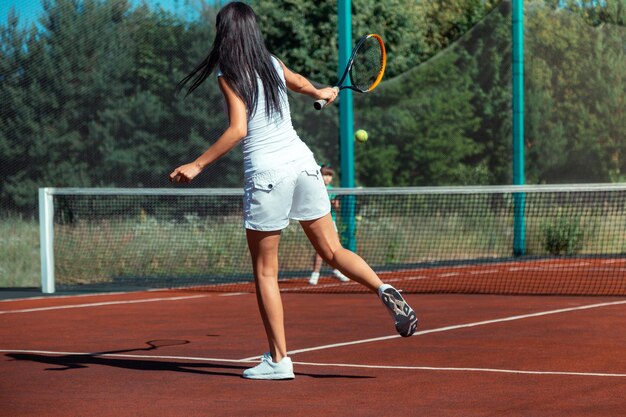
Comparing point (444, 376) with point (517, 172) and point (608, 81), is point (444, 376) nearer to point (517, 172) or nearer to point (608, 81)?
point (517, 172)

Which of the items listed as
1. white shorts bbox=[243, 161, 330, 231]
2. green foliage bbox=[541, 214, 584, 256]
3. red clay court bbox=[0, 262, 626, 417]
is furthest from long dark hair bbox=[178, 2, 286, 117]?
green foliage bbox=[541, 214, 584, 256]

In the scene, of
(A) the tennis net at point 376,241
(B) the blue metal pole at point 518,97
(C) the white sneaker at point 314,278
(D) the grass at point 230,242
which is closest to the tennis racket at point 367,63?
(A) the tennis net at point 376,241

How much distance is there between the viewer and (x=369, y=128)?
21234mm

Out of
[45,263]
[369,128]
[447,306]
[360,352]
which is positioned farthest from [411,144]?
[360,352]

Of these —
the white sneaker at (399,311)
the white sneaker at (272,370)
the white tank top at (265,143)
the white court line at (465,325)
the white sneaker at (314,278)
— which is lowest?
the white sneaker at (314,278)

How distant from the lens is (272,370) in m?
6.66

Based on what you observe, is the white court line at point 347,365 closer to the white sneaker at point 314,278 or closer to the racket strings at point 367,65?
the racket strings at point 367,65

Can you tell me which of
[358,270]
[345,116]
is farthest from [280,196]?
[345,116]

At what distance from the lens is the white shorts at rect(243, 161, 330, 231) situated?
Result: 6512mm

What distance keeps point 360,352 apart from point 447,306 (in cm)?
354

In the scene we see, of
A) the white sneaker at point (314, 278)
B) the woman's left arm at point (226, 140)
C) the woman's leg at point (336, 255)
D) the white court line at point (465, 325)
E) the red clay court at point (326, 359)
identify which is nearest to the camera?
the red clay court at point (326, 359)

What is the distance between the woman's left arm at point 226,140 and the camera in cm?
627

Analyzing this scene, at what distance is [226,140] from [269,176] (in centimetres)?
34

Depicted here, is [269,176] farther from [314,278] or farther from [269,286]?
[314,278]
